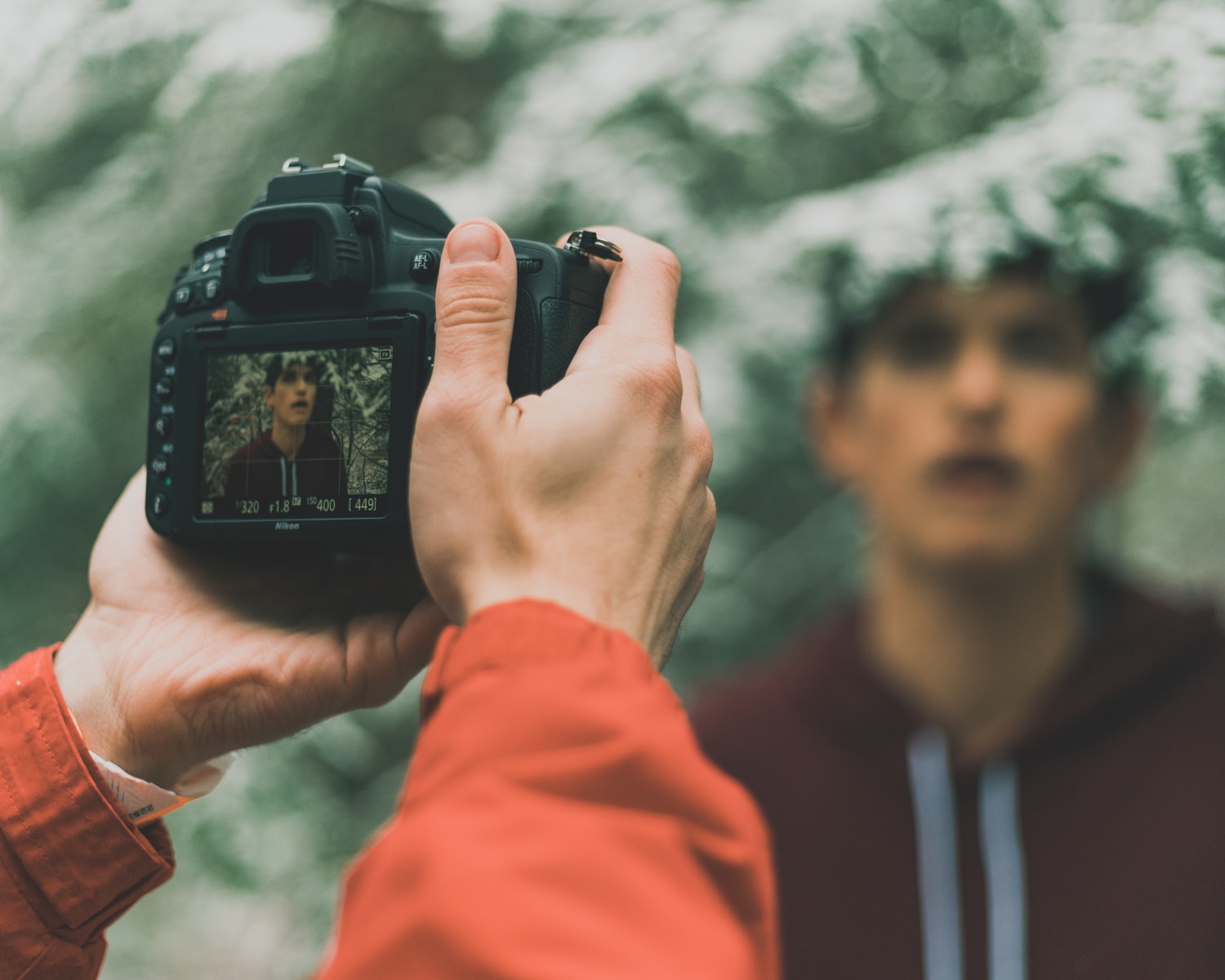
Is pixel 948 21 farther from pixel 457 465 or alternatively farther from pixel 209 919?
pixel 209 919

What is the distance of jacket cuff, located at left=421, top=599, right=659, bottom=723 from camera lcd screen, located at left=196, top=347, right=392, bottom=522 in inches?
13.5

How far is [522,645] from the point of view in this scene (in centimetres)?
61

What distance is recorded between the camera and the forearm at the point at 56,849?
0.90 meters

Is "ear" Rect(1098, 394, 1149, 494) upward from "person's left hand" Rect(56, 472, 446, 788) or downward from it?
downward

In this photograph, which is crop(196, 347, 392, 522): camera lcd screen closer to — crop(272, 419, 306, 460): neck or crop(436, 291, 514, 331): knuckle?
crop(272, 419, 306, 460): neck

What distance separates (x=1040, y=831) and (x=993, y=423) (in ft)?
2.38

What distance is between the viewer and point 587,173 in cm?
212

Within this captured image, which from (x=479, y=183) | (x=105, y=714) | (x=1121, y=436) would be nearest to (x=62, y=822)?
(x=105, y=714)

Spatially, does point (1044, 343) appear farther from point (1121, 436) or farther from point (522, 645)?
point (522, 645)

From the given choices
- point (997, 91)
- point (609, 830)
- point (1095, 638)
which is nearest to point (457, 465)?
point (609, 830)

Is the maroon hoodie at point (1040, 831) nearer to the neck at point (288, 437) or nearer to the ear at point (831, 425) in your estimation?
the ear at point (831, 425)

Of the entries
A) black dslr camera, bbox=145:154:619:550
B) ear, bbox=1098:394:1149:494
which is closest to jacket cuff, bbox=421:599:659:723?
black dslr camera, bbox=145:154:619:550

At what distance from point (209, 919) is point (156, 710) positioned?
4.26 ft

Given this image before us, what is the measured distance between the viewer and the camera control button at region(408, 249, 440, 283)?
1.00m
